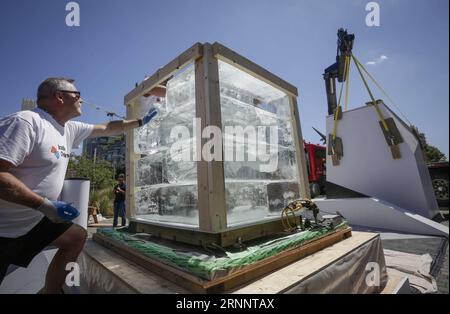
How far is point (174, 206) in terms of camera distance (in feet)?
6.97

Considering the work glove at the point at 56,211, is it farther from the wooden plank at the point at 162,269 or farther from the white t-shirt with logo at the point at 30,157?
the wooden plank at the point at 162,269

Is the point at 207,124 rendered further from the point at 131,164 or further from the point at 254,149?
the point at 131,164

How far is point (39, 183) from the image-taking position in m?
1.38

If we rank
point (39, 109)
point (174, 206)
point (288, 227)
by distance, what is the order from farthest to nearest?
point (288, 227) < point (174, 206) < point (39, 109)

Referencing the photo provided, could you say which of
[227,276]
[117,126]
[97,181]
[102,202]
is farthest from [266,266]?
[97,181]

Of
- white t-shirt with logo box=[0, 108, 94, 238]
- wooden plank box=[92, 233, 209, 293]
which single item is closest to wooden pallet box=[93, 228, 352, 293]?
wooden plank box=[92, 233, 209, 293]

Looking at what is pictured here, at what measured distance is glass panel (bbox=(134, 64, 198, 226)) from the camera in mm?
2039

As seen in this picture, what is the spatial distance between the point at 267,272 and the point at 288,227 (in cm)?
94

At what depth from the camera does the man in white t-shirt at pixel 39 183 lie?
1185 mm

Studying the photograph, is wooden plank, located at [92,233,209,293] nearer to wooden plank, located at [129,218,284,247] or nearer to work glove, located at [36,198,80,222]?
wooden plank, located at [129,218,284,247]

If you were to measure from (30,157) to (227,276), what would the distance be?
1.35 meters

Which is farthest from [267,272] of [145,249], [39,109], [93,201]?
[93,201]

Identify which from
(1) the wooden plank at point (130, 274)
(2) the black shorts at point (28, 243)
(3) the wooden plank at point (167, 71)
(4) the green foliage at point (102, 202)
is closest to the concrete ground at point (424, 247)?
(1) the wooden plank at point (130, 274)
